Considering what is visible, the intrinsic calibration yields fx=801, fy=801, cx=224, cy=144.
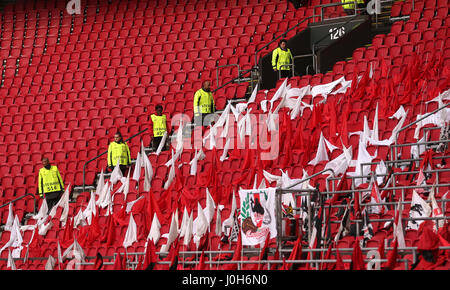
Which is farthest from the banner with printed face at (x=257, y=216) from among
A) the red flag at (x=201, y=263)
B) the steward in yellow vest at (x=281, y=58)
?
the steward in yellow vest at (x=281, y=58)

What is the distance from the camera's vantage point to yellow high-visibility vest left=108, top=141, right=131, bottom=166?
13.2 m

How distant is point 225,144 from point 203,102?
4.25 feet

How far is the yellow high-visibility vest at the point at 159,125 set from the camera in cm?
1371

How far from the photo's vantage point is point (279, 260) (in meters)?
8.51

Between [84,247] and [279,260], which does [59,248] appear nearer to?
[84,247]

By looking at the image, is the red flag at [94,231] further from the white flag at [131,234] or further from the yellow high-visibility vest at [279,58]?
the yellow high-visibility vest at [279,58]

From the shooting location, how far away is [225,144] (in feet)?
40.8

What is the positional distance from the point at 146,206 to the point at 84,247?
1066 mm

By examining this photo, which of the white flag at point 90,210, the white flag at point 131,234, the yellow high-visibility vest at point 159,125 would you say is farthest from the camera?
the yellow high-visibility vest at point 159,125

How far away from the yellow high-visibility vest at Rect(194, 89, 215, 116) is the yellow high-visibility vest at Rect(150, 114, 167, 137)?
608 mm

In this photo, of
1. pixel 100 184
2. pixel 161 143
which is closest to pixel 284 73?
pixel 161 143

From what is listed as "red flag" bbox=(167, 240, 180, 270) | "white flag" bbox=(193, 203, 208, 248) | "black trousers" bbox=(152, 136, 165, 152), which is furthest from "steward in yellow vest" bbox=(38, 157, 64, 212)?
"red flag" bbox=(167, 240, 180, 270)

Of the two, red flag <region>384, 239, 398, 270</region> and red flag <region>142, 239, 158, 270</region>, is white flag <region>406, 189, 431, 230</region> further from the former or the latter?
red flag <region>142, 239, 158, 270</region>

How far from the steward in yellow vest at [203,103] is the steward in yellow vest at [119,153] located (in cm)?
131
